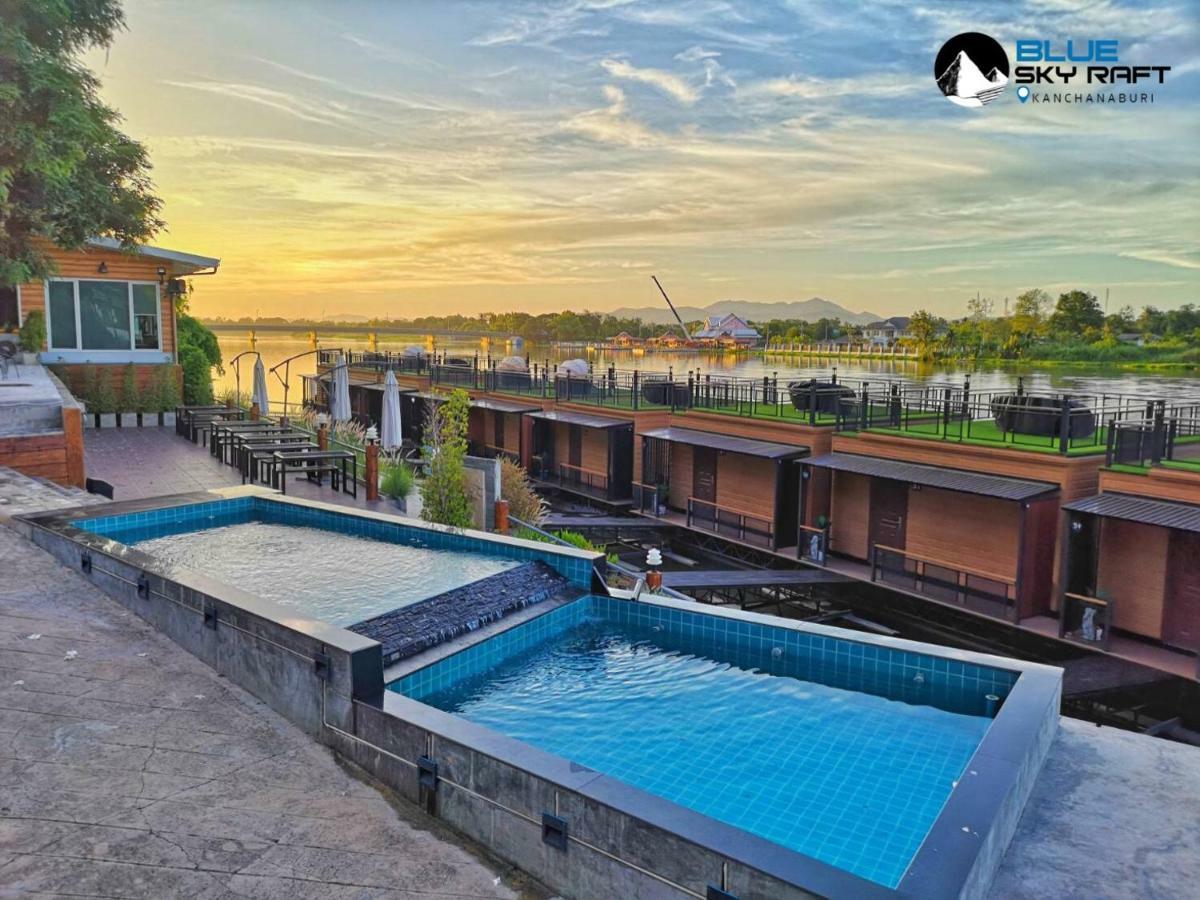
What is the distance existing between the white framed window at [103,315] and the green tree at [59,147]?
6602 millimetres

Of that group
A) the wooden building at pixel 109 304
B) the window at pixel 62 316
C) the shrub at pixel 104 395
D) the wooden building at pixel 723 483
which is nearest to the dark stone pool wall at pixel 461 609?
the wooden building at pixel 723 483

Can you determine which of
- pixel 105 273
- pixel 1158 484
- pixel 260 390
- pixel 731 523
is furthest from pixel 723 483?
pixel 105 273

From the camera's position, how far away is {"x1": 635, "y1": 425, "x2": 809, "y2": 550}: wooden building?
60.3ft

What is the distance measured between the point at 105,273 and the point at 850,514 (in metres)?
18.1

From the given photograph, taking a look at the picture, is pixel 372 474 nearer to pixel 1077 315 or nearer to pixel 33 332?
pixel 33 332

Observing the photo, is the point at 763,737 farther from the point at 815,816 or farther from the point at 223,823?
the point at 223,823

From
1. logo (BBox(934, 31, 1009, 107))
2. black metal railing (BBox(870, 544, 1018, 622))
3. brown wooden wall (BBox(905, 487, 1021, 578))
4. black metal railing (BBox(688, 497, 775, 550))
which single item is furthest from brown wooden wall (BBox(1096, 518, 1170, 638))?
logo (BBox(934, 31, 1009, 107))

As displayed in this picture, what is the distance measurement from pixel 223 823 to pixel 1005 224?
61.6 meters

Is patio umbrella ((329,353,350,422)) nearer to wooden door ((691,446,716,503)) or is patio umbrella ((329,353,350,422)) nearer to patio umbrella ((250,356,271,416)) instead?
patio umbrella ((250,356,271,416))

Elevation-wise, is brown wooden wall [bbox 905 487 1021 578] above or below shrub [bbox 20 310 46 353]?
below

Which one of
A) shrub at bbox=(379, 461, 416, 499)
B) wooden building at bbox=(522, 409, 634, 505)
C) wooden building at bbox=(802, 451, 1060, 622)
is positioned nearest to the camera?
wooden building at bbox=(802, 451, 1060, 622)

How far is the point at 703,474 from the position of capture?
2120 centimetres

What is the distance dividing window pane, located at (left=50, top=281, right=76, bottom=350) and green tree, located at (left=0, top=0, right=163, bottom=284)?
6.55 metres

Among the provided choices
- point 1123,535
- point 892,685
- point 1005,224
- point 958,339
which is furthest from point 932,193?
point 958,339
